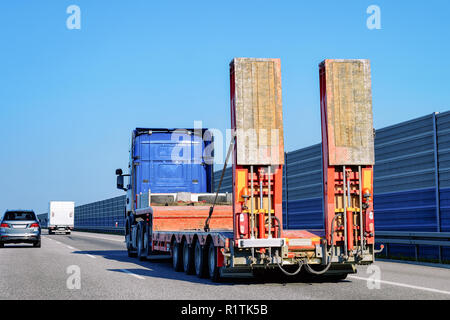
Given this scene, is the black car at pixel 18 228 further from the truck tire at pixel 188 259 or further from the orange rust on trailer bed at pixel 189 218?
the truck tire at pixel 188 259

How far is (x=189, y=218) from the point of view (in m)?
17.8

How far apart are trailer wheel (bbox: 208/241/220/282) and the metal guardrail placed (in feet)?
21.7

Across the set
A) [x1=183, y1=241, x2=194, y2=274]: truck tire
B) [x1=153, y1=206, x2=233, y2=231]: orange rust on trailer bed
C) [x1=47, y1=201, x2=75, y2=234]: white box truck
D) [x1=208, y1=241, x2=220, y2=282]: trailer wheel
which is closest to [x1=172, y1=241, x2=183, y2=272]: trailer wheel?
A: [x1=183, y1=241, x2=194, y2=274]: truck tire

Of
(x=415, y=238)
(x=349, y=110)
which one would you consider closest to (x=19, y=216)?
(x=415, y=238)

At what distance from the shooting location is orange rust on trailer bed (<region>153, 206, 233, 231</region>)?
17547mm

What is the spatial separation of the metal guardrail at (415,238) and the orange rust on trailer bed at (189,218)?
16.0 ft

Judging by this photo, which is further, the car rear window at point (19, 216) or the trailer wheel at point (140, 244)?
the car rear window at point (19, 216)

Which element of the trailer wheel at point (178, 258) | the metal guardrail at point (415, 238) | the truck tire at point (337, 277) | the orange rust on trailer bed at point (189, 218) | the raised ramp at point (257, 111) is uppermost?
the raised ramp at point (257, 111)

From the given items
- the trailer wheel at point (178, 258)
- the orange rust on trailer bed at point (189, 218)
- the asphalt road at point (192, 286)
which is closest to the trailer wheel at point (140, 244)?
the orange rust on trailer bed at point (189, 218)

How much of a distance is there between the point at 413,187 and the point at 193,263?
7349mm

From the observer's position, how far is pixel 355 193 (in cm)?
1254

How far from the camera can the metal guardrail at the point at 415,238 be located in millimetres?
17016

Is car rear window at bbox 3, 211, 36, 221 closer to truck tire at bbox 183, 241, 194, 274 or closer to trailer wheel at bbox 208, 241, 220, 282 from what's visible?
truck tire at bbox 183, 241, 194, 274
